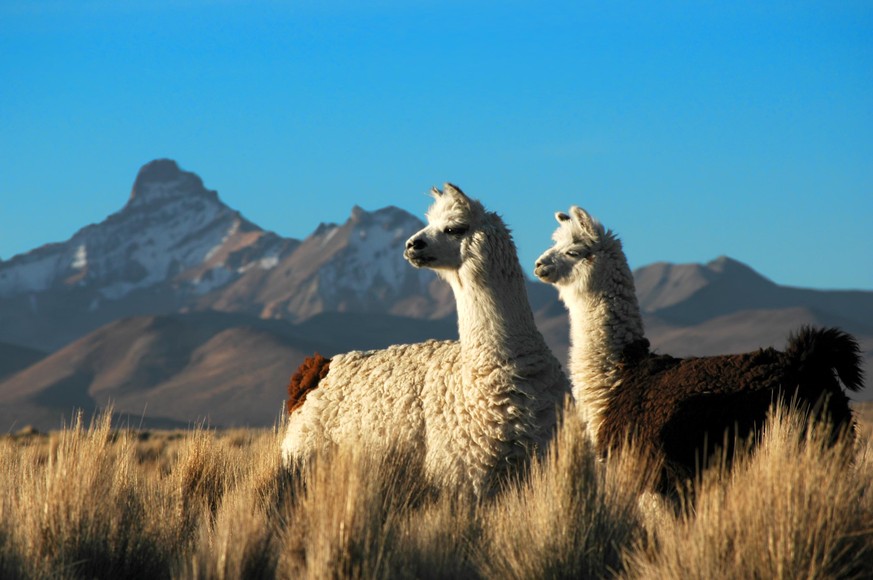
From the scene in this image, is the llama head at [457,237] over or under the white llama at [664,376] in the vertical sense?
over

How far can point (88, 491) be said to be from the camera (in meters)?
6.02

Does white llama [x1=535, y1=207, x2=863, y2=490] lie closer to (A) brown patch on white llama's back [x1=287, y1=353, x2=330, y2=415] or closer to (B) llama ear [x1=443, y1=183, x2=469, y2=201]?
(B) llama ear [x1=443, y1=183, x2=469, y2=201]

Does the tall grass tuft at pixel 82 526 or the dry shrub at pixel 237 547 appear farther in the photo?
the tall grass tuft at pixel 82 526

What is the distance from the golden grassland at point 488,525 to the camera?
5125 millimetres

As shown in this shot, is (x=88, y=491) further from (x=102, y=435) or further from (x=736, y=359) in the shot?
(x=736, y=359)

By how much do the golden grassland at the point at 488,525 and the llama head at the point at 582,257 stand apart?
5.92 ft

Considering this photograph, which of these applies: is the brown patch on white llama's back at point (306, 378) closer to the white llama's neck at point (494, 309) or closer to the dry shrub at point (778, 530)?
the white llama's neck at point (494, 309)

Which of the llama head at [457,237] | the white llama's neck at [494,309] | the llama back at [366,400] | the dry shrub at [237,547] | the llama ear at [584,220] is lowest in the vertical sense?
the dry shrub at [237,547]

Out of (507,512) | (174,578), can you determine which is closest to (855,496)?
(507,512)

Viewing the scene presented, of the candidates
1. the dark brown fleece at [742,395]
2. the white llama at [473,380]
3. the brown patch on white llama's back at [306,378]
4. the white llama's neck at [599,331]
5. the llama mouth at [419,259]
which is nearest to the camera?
the dark brown fleece at [742,395]

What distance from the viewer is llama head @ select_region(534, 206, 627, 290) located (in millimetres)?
7977

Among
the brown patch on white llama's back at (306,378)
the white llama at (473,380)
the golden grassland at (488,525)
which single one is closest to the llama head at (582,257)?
the white llama at (473,380)

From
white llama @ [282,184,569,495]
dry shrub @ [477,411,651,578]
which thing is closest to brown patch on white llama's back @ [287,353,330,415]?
white llama @ [282,184,569,495]

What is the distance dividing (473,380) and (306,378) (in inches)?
81.2
